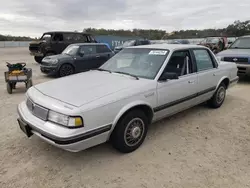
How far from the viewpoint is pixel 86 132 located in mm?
2535

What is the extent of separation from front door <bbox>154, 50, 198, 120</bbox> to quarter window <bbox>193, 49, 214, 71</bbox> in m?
0.27

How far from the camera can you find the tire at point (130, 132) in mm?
2904

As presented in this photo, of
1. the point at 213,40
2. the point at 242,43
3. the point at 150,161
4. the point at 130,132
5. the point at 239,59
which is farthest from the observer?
the point at 213,40

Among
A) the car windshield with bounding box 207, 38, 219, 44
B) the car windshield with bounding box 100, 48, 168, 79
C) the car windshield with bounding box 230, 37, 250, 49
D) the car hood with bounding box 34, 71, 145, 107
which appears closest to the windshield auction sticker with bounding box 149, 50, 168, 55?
the car windshield with bounding box 100, 48, 168, 79

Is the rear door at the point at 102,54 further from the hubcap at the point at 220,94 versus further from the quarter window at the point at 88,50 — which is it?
the hubcap at the point at 220,94

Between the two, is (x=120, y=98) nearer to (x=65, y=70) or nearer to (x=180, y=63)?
(x=180, y=63)

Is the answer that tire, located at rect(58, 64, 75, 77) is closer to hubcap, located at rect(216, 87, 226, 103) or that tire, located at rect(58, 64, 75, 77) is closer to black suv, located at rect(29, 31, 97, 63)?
black suv, located at rect(29, 31, 97, 63)

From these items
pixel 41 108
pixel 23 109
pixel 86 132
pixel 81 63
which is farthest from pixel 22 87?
pixel 86 132

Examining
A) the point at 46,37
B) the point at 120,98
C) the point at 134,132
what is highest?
the point at 46,37

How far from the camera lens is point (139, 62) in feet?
12.5

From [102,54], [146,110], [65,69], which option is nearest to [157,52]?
[146,110]

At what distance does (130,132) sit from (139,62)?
4.48 ft

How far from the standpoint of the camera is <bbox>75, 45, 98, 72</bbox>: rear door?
9.54m

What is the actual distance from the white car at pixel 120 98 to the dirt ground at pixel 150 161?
35cm
